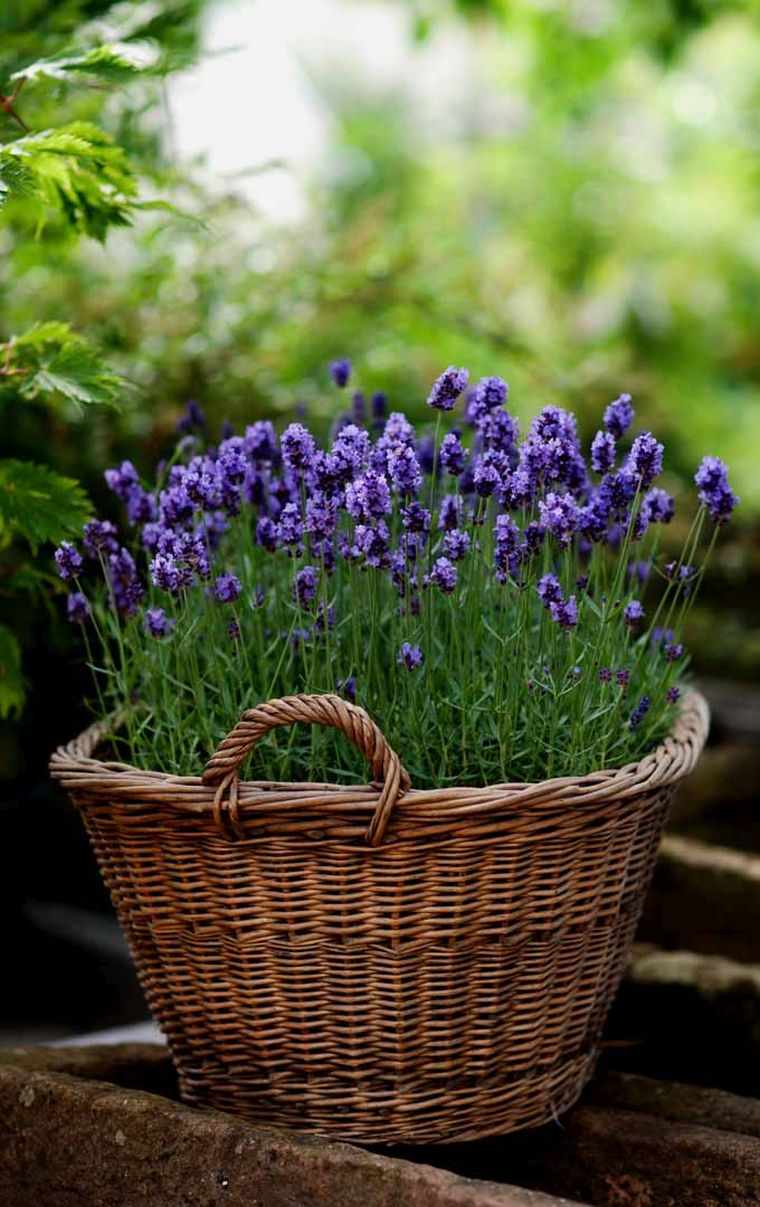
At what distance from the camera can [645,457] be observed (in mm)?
1656

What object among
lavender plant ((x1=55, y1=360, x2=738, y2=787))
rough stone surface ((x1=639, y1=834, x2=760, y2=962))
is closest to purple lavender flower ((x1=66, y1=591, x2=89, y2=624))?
lavender plant ((x1=55, y1=360, x2=738, y2=787))

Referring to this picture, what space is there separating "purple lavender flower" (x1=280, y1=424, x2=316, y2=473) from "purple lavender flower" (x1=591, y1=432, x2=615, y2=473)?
0.39 metres

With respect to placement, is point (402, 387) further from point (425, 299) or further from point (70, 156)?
point (70, 156)

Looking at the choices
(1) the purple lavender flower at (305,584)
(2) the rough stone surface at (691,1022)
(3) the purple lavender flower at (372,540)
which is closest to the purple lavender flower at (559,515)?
(3) the purple lavender flower at (372,540)

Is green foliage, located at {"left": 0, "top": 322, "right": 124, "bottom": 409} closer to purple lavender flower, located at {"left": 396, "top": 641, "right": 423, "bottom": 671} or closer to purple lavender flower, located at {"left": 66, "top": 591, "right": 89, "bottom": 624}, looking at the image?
purple lavender flower, located at {"left": 66, "top": 591, "right": 89, "bottom": 624}

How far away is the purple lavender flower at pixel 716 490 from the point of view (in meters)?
1.69

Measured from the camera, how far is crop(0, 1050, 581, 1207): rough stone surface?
1.48 meters

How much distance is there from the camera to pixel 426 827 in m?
1.54

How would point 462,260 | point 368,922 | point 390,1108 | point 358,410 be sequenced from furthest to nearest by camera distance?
1. point 462,260
2. point 358,410
3. point 390,1108
4. point 368,922

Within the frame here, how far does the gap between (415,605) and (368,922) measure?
1.50ft

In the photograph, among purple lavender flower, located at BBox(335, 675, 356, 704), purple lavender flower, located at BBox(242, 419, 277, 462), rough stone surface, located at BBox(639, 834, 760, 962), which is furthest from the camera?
rough stone surface, located at BBox(639, 834, 760, 962)

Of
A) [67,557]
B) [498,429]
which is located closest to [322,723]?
[67,557]

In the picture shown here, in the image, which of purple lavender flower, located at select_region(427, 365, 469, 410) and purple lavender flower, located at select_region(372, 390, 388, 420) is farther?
purple lavender flower, located at select_region(372, 390, 388, 420)

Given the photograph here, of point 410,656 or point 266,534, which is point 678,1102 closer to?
point 410,656
